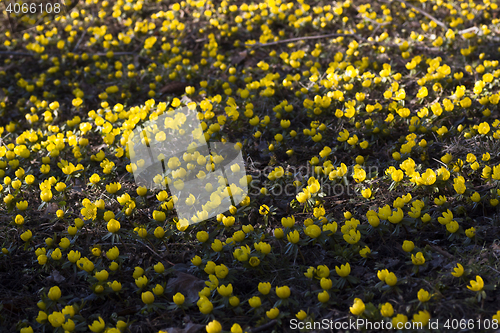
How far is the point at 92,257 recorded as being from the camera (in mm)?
2955

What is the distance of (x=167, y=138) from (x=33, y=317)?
6.71 feet

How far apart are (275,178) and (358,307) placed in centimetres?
146

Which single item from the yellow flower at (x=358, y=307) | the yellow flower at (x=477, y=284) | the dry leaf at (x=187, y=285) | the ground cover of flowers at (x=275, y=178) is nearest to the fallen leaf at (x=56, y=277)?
the ground cover of flowers at (x=275, y=178)

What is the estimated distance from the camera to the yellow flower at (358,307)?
2.15 meters

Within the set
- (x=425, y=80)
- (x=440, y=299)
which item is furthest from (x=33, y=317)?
(x=425, y=80)

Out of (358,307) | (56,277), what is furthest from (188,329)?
(56,277)

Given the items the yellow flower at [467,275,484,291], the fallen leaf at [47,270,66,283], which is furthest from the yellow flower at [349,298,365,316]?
the fallen leaf at [47,270,66,283]

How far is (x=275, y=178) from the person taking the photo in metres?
3.40

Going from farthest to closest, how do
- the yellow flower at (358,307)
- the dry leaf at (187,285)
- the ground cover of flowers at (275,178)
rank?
the dry leaf at (187,285) < the ground cover of flowers at (275,178) < the yellow flower at (358,307)

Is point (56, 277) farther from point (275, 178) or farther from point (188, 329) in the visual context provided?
point (275, 178)

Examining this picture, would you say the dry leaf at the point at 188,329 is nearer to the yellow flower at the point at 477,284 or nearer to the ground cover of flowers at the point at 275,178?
the ground cover of flowers at the point at 275,178

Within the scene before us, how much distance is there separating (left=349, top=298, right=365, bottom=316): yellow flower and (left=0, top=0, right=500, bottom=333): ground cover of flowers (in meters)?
0.01

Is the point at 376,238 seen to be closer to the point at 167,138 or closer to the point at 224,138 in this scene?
the point at 224,138

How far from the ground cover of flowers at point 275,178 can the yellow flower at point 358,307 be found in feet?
0.05
